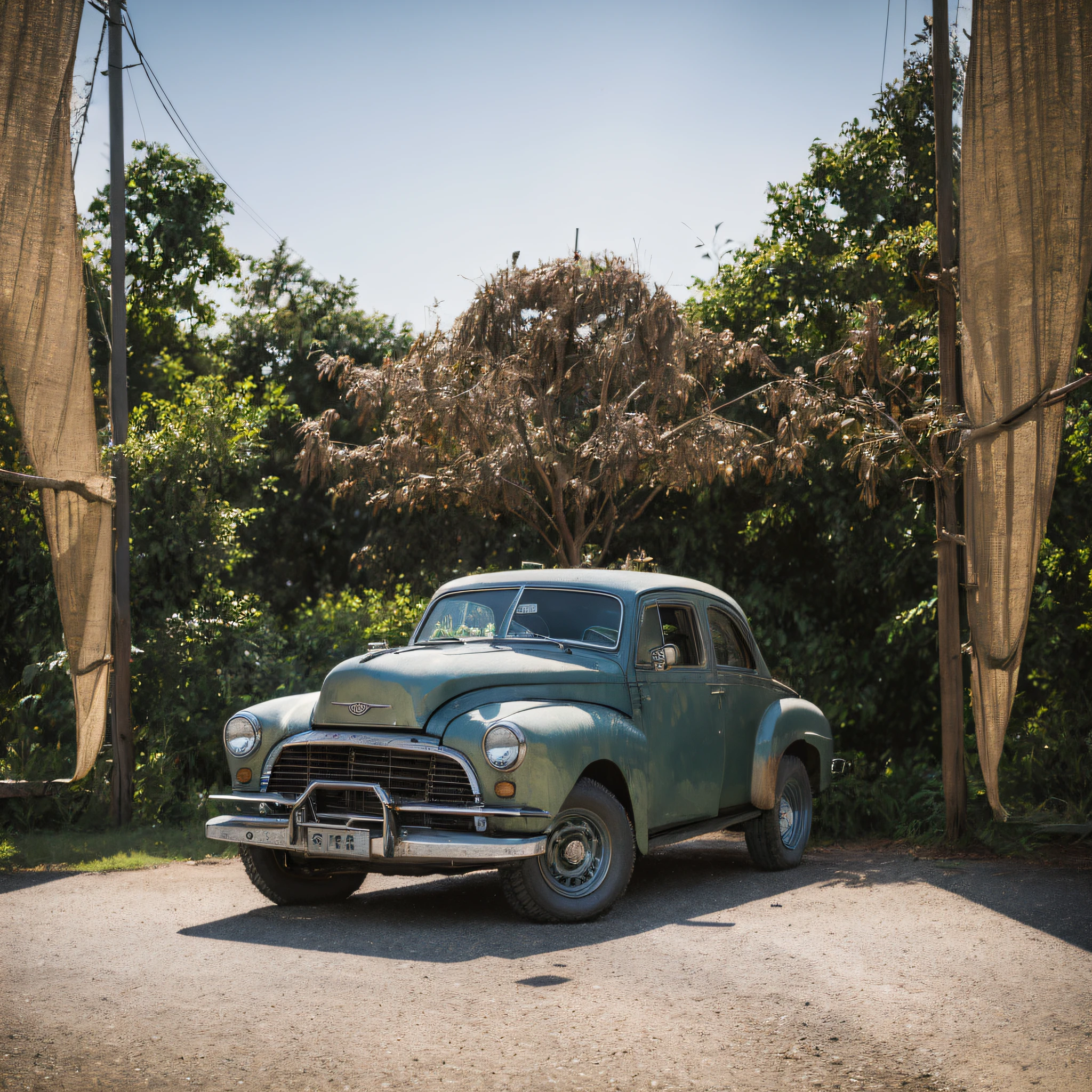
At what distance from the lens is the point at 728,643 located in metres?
8.27

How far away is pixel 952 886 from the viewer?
732 cm

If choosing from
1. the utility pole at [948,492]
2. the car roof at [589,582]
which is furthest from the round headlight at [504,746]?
the utility pole at [948,492]

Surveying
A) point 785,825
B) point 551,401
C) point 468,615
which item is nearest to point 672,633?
point 468,615

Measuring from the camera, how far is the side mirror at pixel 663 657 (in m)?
7.21

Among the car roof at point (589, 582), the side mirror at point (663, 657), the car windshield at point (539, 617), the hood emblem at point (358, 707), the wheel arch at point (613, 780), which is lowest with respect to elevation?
the wheel arch at point (613, 780)

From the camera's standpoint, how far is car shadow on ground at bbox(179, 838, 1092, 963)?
18.8 ft

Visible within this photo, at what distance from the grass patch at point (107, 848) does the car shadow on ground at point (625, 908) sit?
6.70ft

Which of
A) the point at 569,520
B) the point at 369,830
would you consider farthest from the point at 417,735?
the point at 569,520

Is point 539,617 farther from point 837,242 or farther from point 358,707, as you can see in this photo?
point 837,242

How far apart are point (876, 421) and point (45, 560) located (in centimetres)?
852

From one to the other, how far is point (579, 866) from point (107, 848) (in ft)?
15.2

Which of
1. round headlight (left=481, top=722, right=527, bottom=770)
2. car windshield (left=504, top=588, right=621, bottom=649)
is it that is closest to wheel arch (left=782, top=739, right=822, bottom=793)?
car windshield (left=504, top=588, right=621, bottom=649)

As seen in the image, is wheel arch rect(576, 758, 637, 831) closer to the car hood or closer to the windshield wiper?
the car hood

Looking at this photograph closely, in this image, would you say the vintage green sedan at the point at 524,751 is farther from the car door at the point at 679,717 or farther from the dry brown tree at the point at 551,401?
the dry brown tree at the point at 551,401
